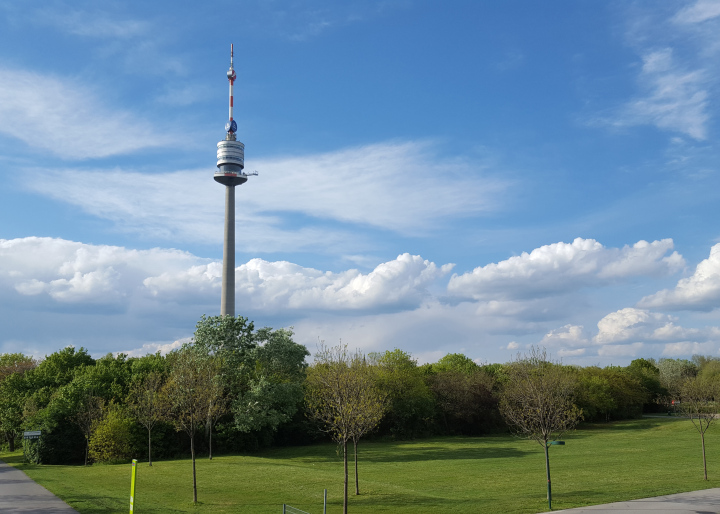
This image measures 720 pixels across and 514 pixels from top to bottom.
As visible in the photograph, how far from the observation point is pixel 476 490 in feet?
94.6

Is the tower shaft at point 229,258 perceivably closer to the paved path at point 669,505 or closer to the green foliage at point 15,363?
the green foliage at point 15,363

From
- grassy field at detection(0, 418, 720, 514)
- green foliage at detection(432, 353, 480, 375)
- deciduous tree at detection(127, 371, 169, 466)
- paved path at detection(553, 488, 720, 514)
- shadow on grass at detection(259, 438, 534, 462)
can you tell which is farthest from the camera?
green foliage at detection(432, 353, 480, 375)

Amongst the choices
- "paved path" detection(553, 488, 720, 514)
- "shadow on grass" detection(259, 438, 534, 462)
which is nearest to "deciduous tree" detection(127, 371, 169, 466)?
"shadow on grass" detection(259, 438, 534, 462)

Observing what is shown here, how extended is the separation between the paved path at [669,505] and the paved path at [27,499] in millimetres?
20710

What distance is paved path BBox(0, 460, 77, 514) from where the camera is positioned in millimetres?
24005

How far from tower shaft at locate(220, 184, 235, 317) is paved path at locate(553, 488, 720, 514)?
103 meters

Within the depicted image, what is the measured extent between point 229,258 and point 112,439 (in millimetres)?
78729

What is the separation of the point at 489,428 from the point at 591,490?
5239 centimetres

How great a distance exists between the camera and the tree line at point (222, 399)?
47.1 m

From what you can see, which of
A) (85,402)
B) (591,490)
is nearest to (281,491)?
(591,490)

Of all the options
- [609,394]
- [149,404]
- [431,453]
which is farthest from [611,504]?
[609,394]

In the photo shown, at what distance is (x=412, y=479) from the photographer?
111ft

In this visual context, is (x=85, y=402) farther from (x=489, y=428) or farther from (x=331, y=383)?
(x=489, y=428)

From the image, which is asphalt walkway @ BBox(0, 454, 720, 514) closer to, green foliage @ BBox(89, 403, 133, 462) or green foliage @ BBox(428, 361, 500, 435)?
green foliage @ BBox(89, 403, 133, 462)
